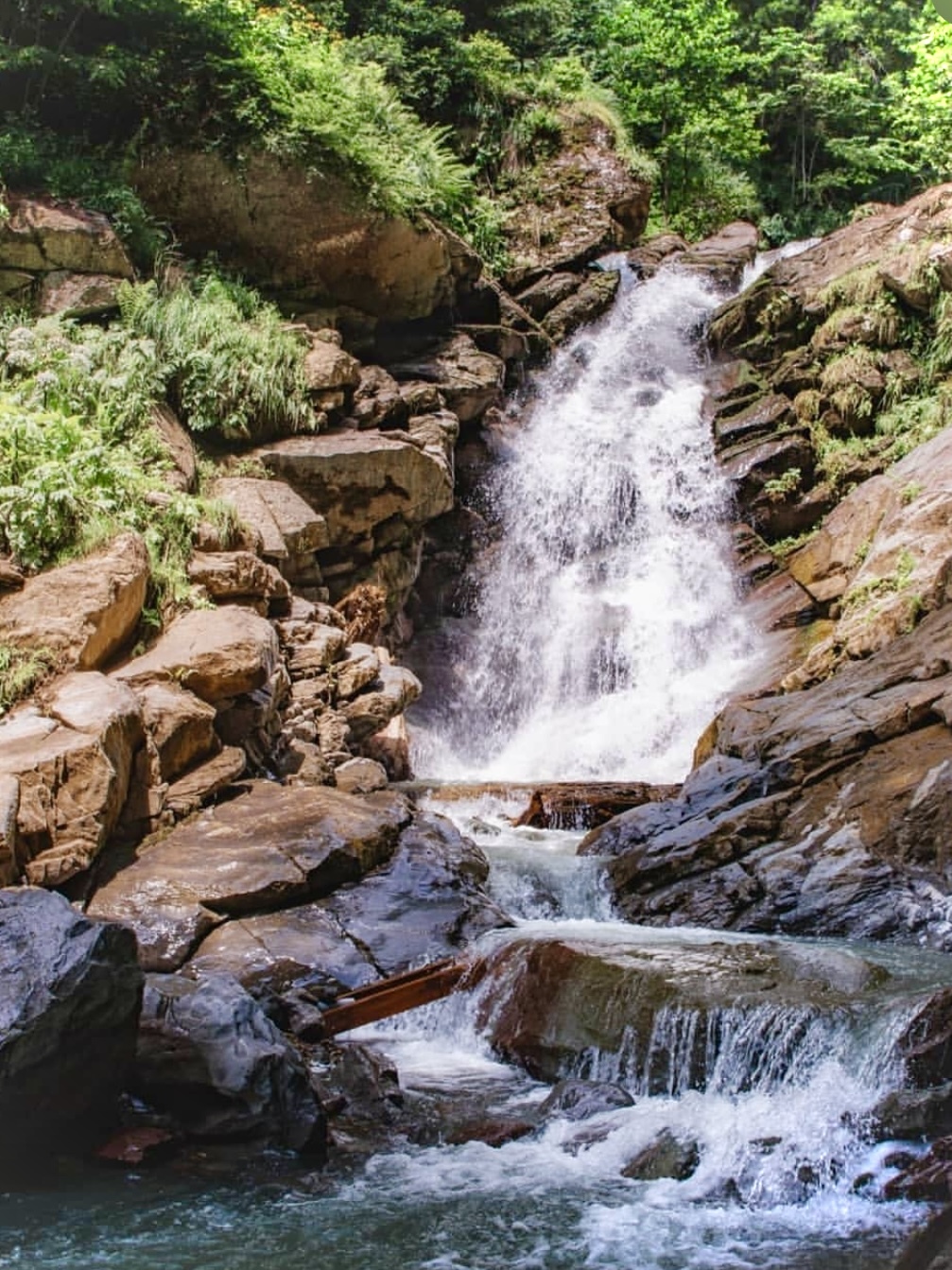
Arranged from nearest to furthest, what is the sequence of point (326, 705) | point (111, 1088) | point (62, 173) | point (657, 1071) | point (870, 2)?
point (111, 1088)
point (657, 1071)
point (326, 705)
point (62, 173)
point (870, 2)

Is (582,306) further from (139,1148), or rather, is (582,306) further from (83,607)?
(139,1148)

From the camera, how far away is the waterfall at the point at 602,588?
14.1 m

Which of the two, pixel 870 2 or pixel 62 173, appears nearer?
pixel 62 173

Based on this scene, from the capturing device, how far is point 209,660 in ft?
30.9

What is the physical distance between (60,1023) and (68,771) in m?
2.74

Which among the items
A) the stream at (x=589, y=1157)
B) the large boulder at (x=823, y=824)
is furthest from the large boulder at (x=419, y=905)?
the large boulder at (x=823, y=824)

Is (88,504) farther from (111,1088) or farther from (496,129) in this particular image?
(496,129)

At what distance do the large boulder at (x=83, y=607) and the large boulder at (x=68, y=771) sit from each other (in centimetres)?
60

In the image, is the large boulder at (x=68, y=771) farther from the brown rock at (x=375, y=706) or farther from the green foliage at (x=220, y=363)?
the green foliage at (x=220, y=363)

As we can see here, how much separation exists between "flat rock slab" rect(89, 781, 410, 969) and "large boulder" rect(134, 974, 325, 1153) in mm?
1578

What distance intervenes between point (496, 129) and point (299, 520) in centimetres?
1316

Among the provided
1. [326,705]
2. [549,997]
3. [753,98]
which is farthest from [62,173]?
[753,98]

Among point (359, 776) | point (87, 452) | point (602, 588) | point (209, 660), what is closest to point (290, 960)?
point (209, 660)

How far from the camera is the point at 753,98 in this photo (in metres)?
25.8
